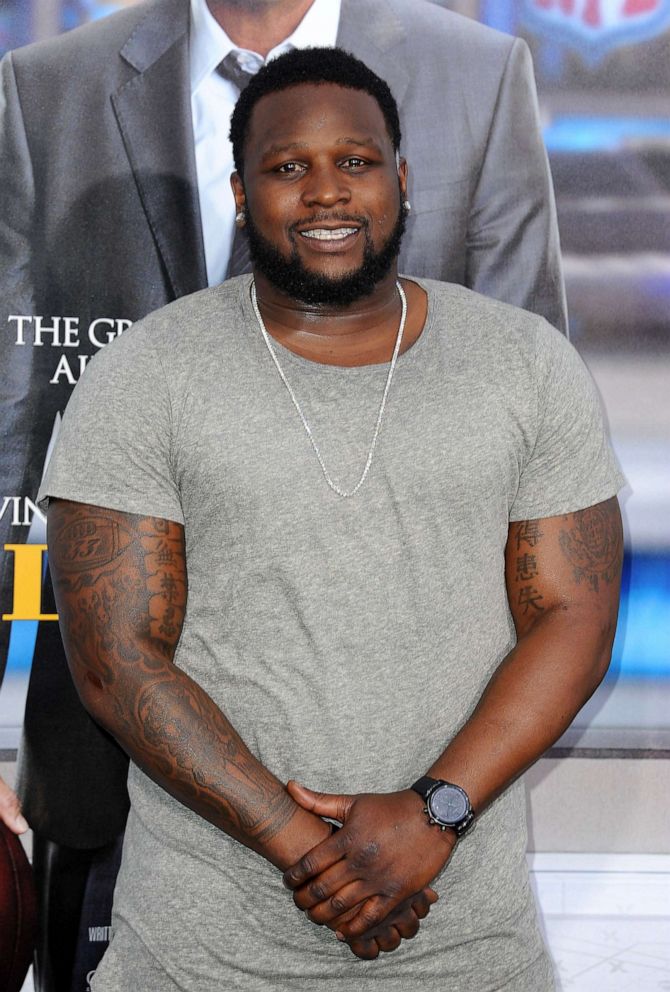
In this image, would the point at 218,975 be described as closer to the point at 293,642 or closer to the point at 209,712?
the point at 209,712

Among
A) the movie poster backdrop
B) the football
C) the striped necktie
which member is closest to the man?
the football

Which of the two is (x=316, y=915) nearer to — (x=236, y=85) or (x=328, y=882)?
(x=328, y=882)

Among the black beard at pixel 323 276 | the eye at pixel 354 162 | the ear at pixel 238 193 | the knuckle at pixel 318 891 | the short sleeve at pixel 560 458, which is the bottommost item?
the knuckle at pixel 318 891

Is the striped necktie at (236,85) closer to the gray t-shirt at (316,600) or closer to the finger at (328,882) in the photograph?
the gray t-shirt at (316,600)

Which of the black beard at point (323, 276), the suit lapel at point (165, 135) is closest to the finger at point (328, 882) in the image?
the black beard at point (323, 276)

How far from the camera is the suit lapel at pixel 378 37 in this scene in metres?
2.34

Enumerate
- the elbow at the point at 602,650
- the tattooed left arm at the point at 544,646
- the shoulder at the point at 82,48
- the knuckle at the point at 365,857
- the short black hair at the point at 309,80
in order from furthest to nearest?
the shoulder at the point at 82,48 < the short black hair at the point at 309,80 < the elbow at the point at 602,650 < the tattooed left arm at the point at 544,646 < the knuckle at the point at 365,857

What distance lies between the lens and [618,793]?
8.05 ft

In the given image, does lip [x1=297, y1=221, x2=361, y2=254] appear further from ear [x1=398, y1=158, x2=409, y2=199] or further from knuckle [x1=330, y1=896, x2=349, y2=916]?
knuckle [x1=330, y1=896, x2=349, y2=916]

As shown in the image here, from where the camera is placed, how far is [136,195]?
2.31 meters

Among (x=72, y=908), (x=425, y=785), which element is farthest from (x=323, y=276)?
(x=72, y=908)

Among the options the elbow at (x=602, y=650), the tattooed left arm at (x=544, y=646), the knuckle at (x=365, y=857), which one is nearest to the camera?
the knuckle at (x=365, y=857)

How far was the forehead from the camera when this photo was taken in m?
1.80

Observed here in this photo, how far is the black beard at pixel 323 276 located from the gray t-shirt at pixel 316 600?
0.42 ft
